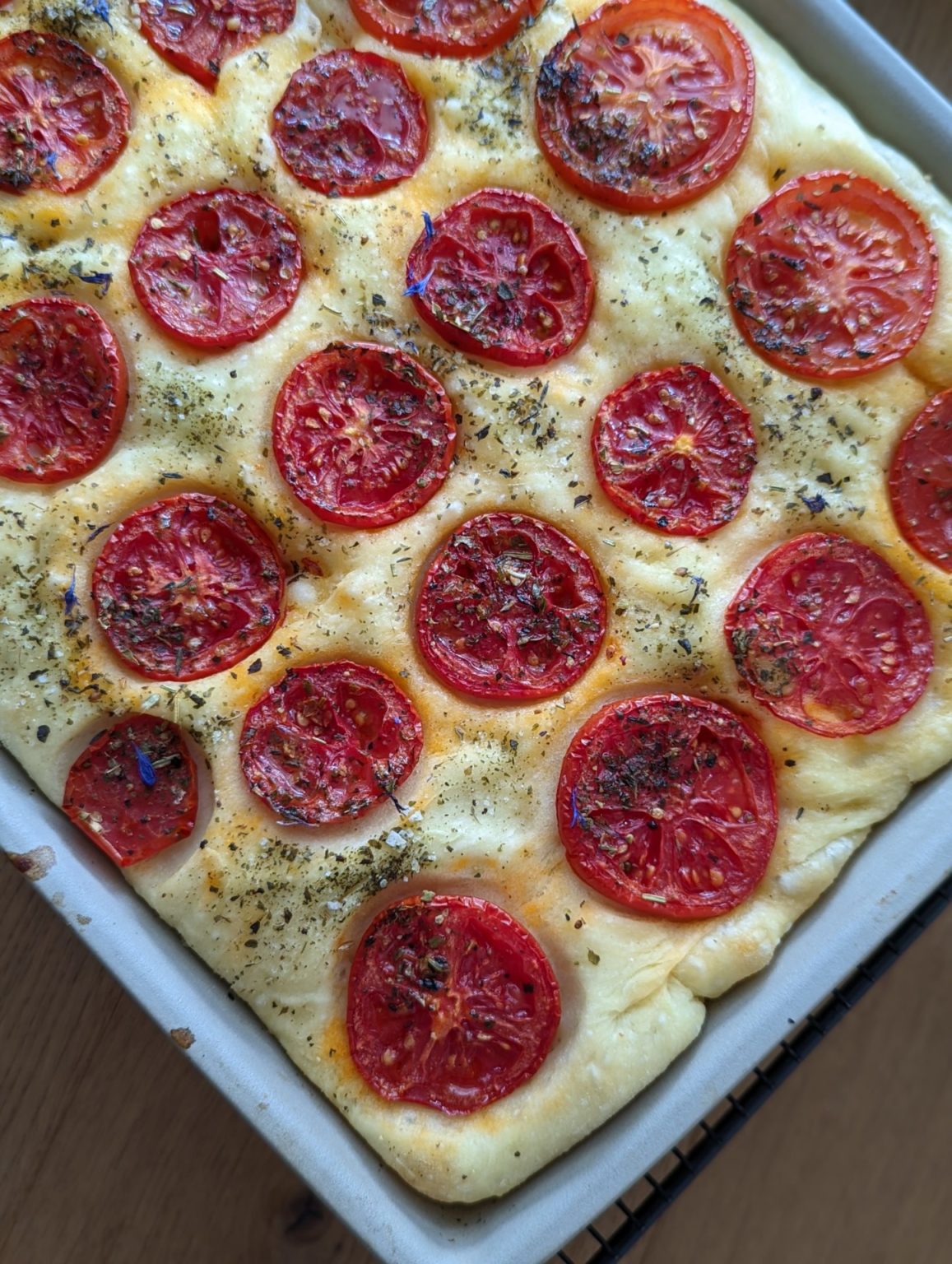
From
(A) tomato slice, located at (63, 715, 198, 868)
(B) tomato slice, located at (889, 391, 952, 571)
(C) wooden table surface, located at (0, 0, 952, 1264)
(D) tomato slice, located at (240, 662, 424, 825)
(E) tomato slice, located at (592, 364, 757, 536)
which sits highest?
(B) tomato slice, located at (889, 391, 952, 571)

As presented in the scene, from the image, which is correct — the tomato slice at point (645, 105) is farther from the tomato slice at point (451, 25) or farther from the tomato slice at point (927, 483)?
the tomato slice at point (927, 483)

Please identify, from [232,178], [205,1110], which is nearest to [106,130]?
[232,178]

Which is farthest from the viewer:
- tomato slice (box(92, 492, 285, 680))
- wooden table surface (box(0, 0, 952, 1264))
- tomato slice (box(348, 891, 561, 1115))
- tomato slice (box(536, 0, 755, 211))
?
wooden table surface (box(0, 0, 952, 1264))

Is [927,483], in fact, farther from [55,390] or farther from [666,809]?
[55,390]

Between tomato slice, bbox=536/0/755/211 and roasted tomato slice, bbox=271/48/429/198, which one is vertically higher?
tomato slice, bbox=536/0/755/211

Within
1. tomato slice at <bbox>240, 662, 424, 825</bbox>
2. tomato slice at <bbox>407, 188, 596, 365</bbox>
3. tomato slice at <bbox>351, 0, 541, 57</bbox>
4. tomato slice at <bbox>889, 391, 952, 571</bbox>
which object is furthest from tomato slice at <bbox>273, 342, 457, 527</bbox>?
tomato slice at <bbox>889, 391, 952, 571</bbox>

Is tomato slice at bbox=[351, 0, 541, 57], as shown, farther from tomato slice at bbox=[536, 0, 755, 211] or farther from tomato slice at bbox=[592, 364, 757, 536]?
tomato slice at bbox=[592, 364, 757, 536]

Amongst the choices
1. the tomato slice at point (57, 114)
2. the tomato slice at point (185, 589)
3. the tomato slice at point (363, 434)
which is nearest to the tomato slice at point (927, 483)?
the tomato slice at point (363, 434)
